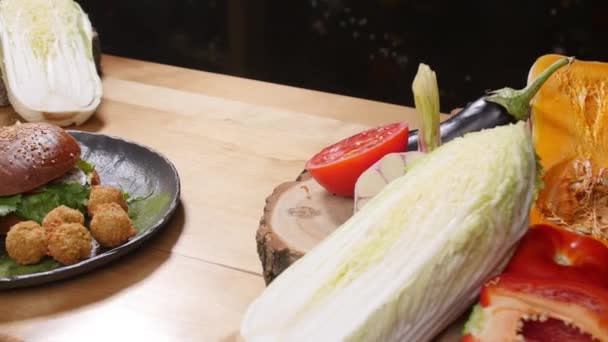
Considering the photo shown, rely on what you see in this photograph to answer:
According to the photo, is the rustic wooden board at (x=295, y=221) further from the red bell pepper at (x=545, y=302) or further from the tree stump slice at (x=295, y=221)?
the red bell pepper at (x=545, y=302)

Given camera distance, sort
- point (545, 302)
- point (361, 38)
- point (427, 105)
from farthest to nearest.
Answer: point (361, 38) → point (427, 105) → point (545, 302)

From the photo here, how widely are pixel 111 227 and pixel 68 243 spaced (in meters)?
0.08

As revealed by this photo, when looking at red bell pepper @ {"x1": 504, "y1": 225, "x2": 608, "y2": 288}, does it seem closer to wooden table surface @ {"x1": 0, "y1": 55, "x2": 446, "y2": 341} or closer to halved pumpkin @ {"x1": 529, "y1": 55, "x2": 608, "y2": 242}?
halved pumpkin @ {"x1": 529, "y1": 55, "x2": 608, "y2": 242}

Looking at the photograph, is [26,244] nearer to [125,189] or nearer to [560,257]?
[125,189]

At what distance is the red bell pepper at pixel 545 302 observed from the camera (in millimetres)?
885

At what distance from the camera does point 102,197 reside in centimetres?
138

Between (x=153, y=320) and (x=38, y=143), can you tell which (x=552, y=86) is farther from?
(x=38, y=143)

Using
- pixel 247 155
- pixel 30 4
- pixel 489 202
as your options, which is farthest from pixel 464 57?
pixel 489 202

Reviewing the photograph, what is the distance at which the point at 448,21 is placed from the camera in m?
2.66

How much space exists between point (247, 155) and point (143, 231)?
46 cm

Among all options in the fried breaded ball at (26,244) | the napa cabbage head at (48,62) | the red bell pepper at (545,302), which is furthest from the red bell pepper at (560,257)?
the napa cabbage head at (48,62)

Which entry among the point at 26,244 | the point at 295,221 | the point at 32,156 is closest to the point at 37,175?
the point at 32,156

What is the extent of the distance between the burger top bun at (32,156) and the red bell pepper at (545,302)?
0.84 metres

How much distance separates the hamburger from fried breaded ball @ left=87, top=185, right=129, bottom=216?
1.3 inches
